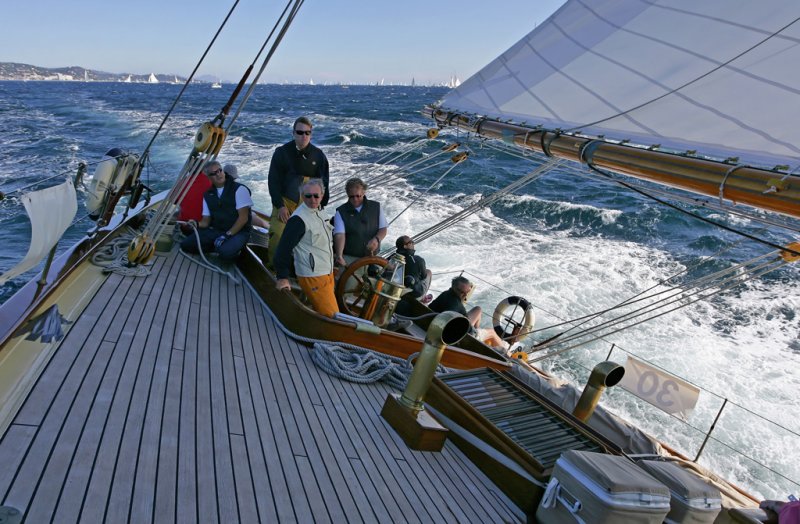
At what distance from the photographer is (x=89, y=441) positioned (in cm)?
213

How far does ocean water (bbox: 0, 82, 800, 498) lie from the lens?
6414mm

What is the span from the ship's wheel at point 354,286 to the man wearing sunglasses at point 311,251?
6.5 inches

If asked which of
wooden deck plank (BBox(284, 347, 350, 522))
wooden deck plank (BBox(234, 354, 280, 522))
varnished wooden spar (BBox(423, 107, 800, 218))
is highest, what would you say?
varnished wooden spar (BBox(423, 107, 800, 218))

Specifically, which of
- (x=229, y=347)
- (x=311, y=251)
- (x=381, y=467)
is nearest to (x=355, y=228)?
(x=311, y=251)

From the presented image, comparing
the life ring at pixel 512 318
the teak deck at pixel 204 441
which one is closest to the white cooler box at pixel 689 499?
the teak deck at pixel 204 441

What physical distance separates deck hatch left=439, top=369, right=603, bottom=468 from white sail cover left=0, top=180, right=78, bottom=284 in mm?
2094

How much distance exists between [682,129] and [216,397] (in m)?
2.82

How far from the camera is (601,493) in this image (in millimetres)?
2148

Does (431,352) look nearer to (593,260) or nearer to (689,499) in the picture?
(689,499)

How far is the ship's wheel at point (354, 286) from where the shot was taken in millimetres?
3945

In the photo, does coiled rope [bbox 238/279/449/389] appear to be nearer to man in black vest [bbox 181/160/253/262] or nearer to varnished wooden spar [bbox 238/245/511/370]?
varnished wooden spar [bbox 238/245/511/370]

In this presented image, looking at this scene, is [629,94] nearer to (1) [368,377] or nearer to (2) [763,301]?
(1) [368,377]

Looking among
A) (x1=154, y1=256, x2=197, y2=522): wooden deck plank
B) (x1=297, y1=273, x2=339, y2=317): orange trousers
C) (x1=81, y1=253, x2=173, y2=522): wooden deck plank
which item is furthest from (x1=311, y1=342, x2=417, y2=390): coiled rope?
(x1=81, y1=253, x2=173, y2=522): wooden deck plank

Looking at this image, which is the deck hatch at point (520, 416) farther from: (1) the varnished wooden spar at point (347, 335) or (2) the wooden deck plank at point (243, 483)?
(2) the wooden deck plank at point (243, 483)
